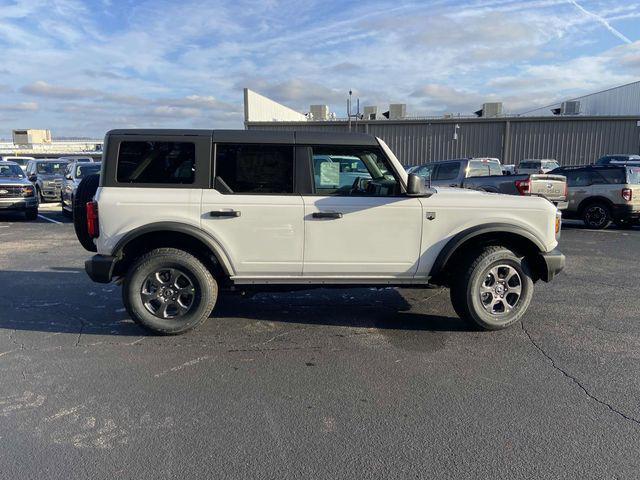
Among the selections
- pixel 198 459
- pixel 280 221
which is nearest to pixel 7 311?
pixel 280 221

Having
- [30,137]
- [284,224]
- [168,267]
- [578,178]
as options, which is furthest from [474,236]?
[30,137]

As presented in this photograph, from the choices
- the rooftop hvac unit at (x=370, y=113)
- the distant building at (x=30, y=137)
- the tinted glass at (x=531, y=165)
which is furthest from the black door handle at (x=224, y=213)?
the distant building at (x=30, y=137)

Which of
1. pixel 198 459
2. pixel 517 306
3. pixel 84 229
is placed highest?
pixel 84 229

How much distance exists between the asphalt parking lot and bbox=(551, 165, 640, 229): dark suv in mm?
7409

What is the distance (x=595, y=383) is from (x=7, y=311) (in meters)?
5.89

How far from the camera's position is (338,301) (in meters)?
5.76

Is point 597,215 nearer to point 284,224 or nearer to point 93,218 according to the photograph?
point 284,224

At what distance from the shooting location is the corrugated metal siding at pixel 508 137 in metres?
33.4

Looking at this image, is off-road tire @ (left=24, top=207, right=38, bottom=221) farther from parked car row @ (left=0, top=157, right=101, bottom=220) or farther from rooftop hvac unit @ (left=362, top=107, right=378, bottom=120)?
rooftop hvac unit @ (left=362, top=107, right=378, bottom=120)

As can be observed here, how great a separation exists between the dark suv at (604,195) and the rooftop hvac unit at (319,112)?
27621mm

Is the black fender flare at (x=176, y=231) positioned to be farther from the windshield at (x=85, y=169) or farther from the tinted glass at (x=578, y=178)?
the tinted glass at (x=578, y=178)

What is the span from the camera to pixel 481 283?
4570 millimetres

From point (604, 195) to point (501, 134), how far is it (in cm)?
2361

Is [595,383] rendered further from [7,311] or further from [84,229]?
[7,311]
